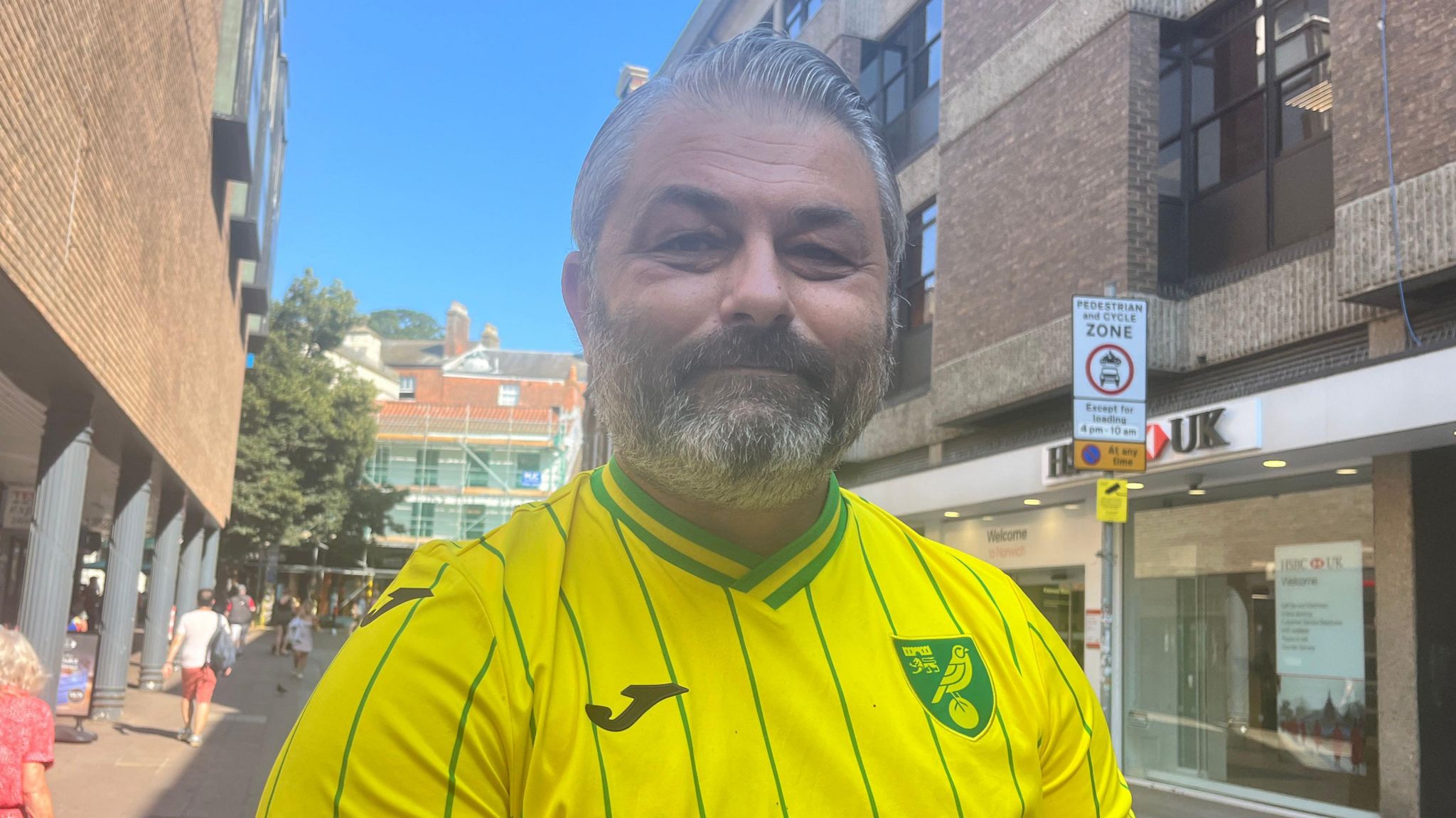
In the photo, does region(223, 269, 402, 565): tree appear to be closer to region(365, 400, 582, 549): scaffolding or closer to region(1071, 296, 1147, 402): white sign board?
region(365, 400, 582, 549): scaffolding

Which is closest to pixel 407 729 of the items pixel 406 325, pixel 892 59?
pixel 892 59

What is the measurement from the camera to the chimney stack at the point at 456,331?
81062mm

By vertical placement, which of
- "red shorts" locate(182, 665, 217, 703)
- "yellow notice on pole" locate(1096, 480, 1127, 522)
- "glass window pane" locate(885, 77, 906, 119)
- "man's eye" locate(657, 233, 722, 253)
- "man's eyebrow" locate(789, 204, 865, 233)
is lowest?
"red shorts" locate(182, 665, 217, 703)

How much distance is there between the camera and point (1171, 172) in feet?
43.1

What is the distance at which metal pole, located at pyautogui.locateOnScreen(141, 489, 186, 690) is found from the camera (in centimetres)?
1967

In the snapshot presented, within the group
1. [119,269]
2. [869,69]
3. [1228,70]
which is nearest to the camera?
[119,269]

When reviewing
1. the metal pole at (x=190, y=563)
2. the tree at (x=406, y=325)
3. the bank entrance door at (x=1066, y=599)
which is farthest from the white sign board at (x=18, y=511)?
the tree at (x=406, y=325)

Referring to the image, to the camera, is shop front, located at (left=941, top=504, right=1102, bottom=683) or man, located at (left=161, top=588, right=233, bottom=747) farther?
shop front, located at (left=941, top=504, right=1102, bottom=683)

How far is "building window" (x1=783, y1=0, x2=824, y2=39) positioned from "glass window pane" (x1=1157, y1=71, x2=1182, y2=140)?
1011 centimetres

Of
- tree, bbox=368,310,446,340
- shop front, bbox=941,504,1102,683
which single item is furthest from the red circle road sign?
tree, bbox=368,310,446,340

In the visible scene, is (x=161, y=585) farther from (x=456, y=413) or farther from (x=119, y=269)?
(x=456, y=413)

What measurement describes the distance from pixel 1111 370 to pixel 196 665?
34.3 feet

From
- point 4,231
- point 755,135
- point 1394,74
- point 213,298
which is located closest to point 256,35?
point 213,298

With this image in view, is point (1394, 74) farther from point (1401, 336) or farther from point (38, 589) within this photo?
point (38, 589)
